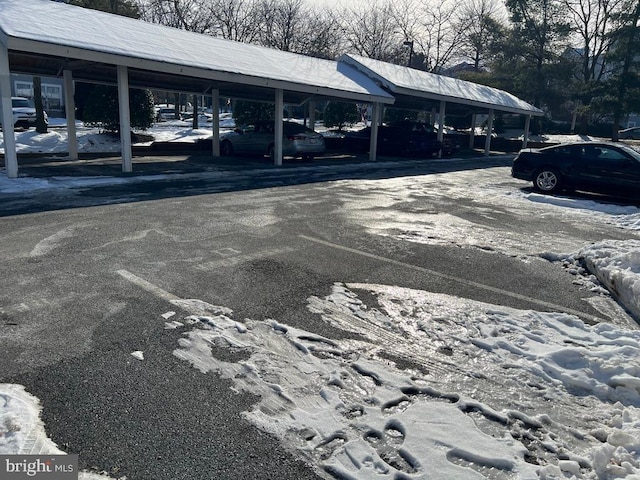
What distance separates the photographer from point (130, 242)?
6457 millimetres

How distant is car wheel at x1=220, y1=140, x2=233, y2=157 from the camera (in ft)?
66.9

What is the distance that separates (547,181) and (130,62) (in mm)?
11576

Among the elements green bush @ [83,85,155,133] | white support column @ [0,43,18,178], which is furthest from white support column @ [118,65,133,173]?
green bush @ [83,85,155,133]

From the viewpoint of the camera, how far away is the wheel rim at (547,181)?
1289 centimetres

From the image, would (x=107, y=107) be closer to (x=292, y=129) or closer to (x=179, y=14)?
(x=292, y=129)

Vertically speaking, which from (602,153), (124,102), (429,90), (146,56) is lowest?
(602,153)

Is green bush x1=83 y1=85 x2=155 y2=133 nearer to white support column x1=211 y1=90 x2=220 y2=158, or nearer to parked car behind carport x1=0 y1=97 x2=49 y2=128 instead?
white support column x1=211 y1=90 x2=220 y2=158

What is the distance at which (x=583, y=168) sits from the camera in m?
12.2

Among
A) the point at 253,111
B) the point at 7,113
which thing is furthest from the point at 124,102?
the point at 253,111

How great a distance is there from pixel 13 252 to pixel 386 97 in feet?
56.4

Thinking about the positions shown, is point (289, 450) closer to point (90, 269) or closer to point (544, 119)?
point (90, 269)

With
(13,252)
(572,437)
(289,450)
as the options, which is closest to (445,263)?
(572,437)

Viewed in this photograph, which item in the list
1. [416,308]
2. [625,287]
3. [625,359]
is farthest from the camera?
[625,287]

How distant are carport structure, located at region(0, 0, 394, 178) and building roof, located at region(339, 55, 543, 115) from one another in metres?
0.67
